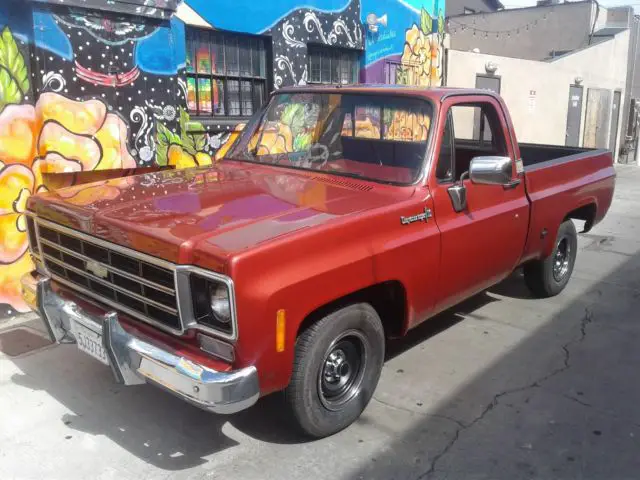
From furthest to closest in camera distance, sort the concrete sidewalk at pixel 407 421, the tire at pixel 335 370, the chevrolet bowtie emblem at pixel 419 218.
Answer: the chevrolet bowtie emblem at pixel 419 218 < the concrete sidewalk at pixel 407 421 < the tire at pixel 335 370

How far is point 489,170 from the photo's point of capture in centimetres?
382

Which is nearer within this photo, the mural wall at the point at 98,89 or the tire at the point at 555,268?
the mural wall at the point at 98,89

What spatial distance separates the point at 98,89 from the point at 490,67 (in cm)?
926

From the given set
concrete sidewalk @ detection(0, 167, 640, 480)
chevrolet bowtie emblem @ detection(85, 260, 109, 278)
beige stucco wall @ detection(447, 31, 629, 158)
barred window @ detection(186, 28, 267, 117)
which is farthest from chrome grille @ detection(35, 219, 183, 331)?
beige stucco wall @ detection(447, 31, 629, 158)

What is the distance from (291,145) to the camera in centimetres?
448

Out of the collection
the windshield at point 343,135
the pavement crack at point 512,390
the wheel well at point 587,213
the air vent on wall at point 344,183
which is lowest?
the pavement crack at point 512,390

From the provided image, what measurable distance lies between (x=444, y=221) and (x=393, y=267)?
62 centimetres

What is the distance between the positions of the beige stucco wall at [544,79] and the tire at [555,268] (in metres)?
6.52

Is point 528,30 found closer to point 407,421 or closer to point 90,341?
point 407,421

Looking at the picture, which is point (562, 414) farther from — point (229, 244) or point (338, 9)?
point (338, 9)

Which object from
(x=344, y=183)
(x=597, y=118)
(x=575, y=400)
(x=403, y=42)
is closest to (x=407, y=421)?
(x=575, y=400)

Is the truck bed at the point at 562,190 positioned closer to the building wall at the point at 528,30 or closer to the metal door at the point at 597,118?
the metal door at the point at 597,118

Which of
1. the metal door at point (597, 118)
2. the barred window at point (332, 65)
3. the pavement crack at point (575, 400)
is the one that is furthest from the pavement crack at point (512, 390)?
the metal door at point (597, 118)

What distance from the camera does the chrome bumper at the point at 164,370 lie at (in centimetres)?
271
